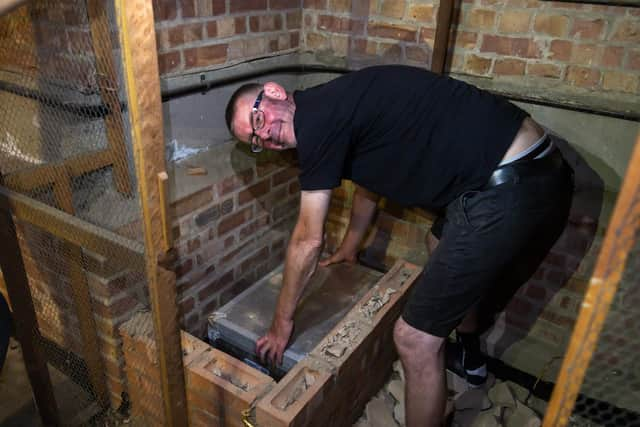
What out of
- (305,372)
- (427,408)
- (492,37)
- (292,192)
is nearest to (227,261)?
(292,192)

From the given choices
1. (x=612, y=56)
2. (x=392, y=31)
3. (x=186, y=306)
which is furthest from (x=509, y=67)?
(x=186, y=306)

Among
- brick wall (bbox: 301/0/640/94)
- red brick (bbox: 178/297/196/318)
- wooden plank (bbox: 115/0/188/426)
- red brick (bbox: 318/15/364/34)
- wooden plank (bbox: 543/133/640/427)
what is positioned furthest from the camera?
red brick (bbox: 318/15/364/34)

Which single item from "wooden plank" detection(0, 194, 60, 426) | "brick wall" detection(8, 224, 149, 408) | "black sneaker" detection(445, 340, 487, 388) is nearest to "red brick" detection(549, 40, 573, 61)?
"black sneaker" detection(445, 340, 487, 388)

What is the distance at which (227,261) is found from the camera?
6.48 ft

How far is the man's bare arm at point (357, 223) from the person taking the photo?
2082mm

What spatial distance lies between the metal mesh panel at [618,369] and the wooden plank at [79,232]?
5.47 ft

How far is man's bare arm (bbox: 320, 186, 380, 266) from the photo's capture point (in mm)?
2082

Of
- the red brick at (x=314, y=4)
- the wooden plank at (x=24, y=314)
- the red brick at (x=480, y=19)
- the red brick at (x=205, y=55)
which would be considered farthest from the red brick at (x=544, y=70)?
the wooden plank at (x=24, y=314)

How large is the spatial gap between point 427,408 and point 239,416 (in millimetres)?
596

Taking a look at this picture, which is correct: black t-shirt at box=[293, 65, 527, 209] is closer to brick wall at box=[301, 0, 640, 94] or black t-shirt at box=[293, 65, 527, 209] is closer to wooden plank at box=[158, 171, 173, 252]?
brick wall at box=[301, 0, 640, 94]

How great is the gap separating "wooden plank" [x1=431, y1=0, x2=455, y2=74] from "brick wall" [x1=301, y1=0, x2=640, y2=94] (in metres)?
0.07

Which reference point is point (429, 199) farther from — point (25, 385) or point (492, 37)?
point (25, 385)

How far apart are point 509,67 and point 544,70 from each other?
0.40 ft

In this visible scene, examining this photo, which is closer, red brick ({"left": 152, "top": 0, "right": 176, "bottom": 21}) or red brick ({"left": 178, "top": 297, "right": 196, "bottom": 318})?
red brick ({"left": 152, "top": 0, "right": 176, "bottom": 21})
